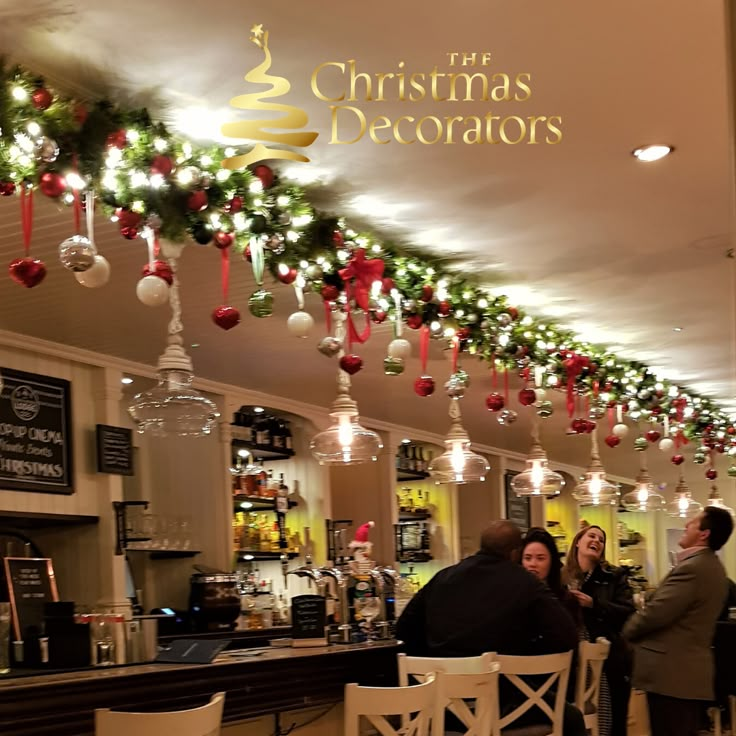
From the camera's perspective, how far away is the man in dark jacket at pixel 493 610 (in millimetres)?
4219

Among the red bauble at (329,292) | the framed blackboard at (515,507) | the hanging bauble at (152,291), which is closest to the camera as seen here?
the hanging bauble at (152,291)

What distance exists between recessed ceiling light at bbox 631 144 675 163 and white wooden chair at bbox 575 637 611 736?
6.89ft

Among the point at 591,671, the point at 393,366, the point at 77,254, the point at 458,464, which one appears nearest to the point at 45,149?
the point at 77,254

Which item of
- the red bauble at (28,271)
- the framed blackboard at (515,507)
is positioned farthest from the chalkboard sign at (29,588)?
the framed blackboard at (515,507)

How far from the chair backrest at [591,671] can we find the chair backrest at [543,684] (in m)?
0.50

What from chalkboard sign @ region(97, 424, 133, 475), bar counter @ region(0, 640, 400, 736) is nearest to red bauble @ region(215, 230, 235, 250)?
bar counter @ region(0, 640, 400, 736)

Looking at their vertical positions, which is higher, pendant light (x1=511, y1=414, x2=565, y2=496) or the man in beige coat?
pendant light (x1=511, y1=414, x2=565, y2=496)

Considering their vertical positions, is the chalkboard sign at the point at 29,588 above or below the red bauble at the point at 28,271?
below

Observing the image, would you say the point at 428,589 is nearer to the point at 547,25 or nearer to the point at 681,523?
the point at 547,25

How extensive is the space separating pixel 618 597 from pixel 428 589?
158cm

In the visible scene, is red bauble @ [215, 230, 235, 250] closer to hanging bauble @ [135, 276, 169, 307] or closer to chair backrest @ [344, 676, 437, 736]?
hanging bauble @ [135, 276, 169, 307]

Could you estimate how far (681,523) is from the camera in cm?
1708

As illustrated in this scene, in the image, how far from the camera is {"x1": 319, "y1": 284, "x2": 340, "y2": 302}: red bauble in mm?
4621

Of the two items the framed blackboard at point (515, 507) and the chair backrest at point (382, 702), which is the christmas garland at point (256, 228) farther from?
the framed blackboard at point (515, 507)
